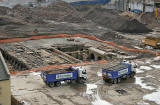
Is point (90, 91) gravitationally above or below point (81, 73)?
below

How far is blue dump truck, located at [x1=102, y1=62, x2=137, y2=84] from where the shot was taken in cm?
2534

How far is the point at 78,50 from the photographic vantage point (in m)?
43.3

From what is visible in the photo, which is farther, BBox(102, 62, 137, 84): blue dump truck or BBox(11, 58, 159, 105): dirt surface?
BBox(102, 62, 137, 84): blue dump truck

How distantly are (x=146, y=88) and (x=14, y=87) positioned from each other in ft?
33.1

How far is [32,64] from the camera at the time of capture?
32.9 meters

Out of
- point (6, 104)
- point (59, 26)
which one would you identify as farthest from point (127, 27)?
point (6, 104)

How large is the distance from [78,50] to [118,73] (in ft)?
59.4

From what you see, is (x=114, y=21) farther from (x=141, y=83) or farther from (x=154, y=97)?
(x=154, y=97)

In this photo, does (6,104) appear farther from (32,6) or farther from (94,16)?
(32,6)

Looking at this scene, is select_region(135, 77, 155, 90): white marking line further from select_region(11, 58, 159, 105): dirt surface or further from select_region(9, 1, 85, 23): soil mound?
select_region(9, 1, 85, 23): soil mound

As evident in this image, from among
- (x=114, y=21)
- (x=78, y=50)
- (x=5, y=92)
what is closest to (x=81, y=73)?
(x=5, y=92)

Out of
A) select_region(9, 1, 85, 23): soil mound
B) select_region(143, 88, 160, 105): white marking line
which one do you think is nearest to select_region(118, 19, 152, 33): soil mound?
select_region(9, 1, 85, 23): soil mound

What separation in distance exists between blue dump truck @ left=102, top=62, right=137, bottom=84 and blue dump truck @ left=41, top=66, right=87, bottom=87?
5.71 feet

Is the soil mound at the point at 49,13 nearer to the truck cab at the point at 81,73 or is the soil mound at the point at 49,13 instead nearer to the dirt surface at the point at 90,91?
the dirt surface at the point at 90,91
